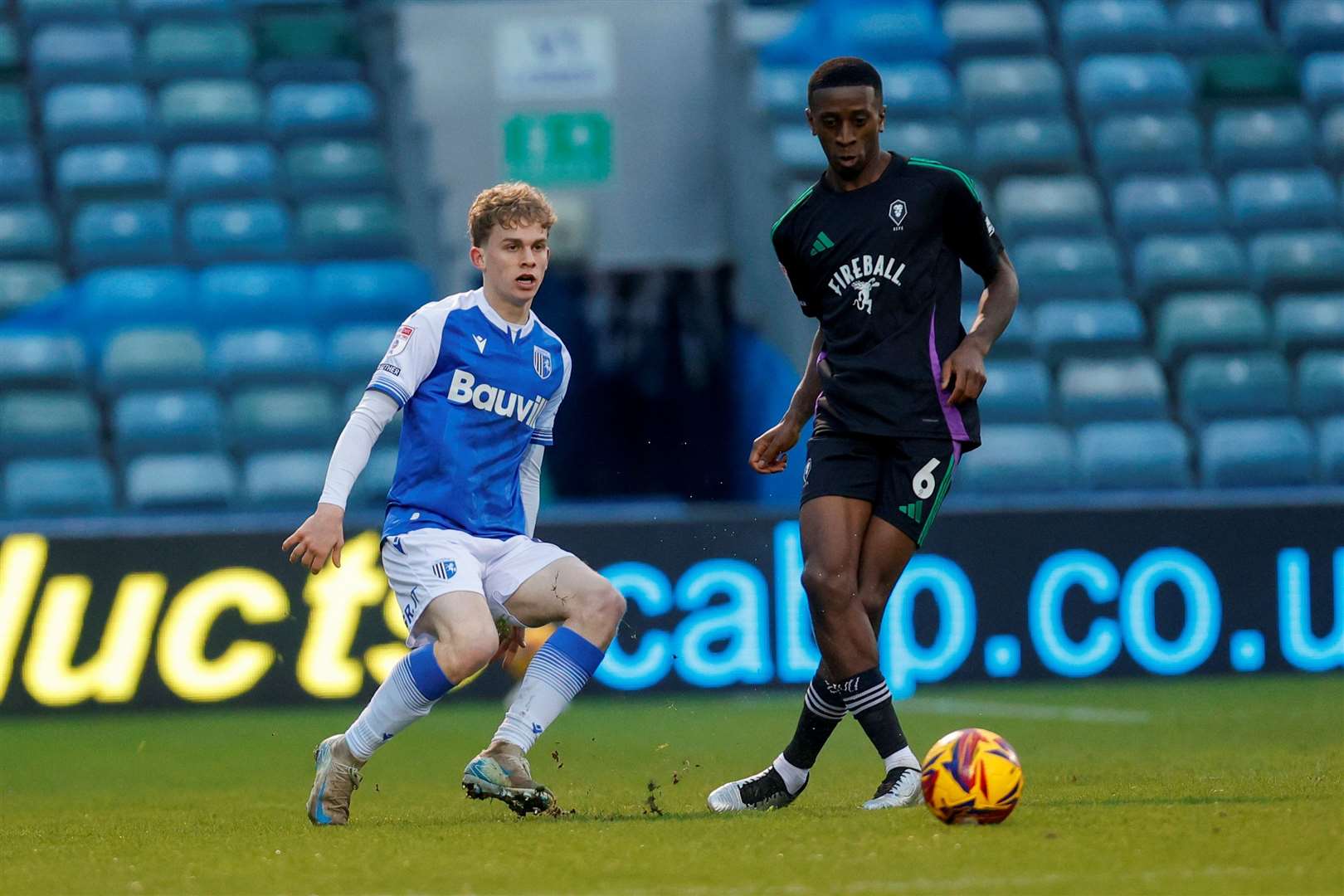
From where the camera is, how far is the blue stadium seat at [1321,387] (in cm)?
1077

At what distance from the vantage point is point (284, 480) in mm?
10148

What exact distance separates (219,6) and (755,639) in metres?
6.51

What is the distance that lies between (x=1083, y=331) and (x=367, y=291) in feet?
13.7

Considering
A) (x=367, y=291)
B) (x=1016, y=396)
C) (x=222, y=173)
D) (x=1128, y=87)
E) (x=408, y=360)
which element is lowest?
(x=1016, y=396)

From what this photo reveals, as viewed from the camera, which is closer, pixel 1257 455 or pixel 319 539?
pixel 319 539

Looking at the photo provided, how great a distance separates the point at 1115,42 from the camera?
1281 centimetres

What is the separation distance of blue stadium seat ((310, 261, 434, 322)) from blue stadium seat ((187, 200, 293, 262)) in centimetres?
34

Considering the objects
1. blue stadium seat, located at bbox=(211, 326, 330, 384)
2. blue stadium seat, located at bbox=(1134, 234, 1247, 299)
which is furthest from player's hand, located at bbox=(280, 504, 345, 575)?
blue stadium seat, located at bbox=(1134, 234, 1247, 299)

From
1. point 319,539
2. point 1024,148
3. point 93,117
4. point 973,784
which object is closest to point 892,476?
point 973,784

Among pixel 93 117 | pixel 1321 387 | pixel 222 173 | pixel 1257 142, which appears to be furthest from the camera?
pixel 1257 142

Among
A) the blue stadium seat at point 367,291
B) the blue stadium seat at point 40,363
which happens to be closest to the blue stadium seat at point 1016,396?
the blue stadium seat at point 367,291

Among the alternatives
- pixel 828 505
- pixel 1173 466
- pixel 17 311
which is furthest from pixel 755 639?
pixel 17 311

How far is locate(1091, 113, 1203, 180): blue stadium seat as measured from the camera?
39.6 feet

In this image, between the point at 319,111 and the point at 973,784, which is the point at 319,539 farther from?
the point at 319,111
